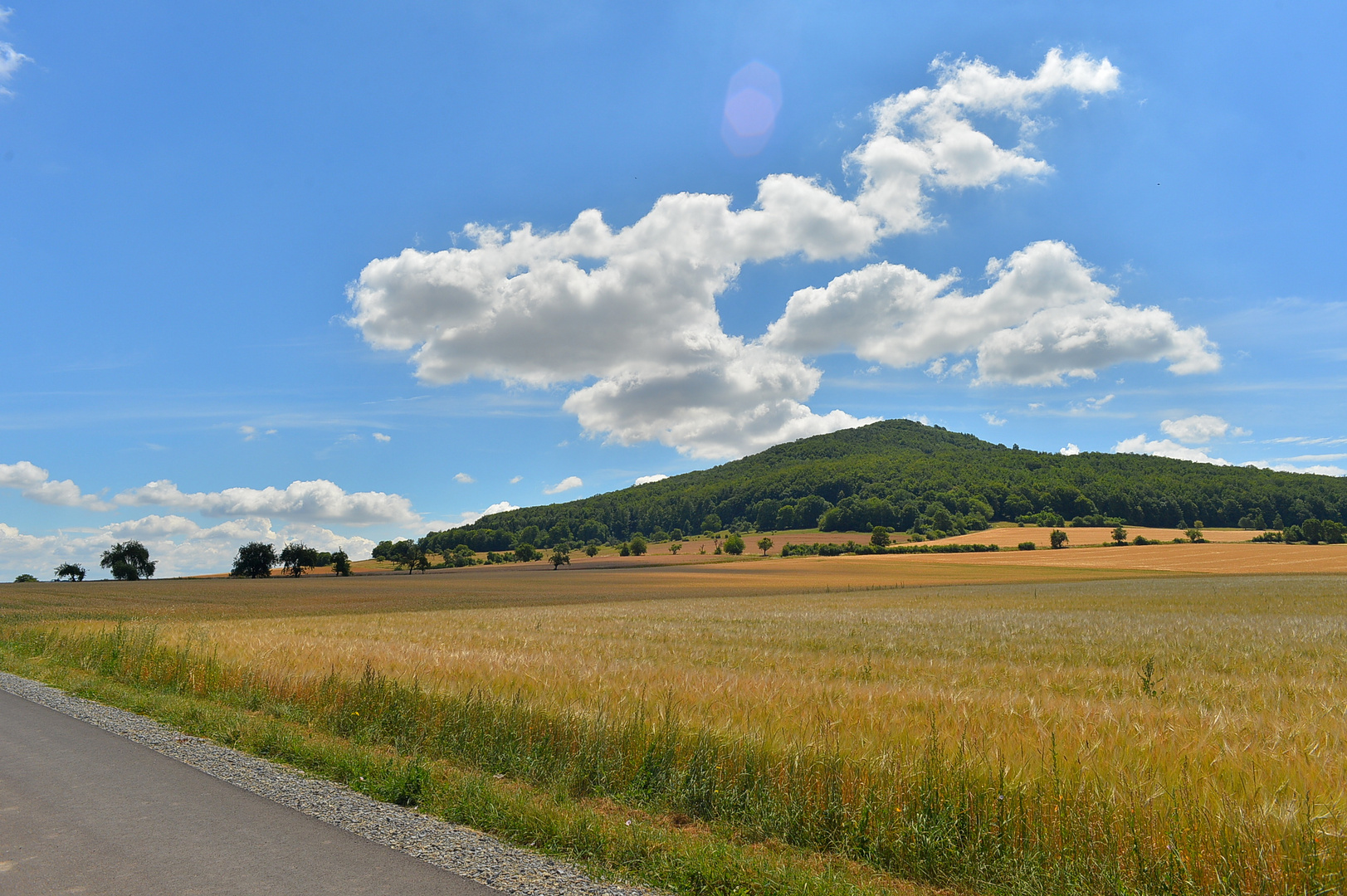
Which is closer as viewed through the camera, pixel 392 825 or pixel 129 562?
pixel 392 825

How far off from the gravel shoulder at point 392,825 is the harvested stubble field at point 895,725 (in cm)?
106

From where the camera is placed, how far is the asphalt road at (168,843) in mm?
5898

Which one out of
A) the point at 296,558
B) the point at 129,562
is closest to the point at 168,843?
the point at 296,558

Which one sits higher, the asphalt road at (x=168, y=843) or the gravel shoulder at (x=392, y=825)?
the asphalt road at (x=168, y=843)

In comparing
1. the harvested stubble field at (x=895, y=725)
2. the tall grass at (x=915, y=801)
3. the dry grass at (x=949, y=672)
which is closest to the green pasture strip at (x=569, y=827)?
the harvested stubble field at (x=895, y=725)

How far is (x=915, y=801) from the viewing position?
6973 mm

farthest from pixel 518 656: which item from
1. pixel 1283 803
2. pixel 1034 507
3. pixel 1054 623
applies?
pixel 1034 507

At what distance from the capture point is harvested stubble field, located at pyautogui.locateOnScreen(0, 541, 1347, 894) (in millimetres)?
6105

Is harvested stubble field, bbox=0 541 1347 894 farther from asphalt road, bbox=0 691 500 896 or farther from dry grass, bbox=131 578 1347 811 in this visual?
asphalt road, bbox=0 691 500 896

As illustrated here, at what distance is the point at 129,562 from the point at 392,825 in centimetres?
19220

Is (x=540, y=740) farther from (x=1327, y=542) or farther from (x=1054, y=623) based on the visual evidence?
(x=1327, y=542)

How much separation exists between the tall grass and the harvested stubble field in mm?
24

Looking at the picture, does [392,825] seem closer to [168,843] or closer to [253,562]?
[168,843]

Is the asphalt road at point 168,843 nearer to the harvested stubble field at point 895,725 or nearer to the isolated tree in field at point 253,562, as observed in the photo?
the harvested stubble field at point 895,725
